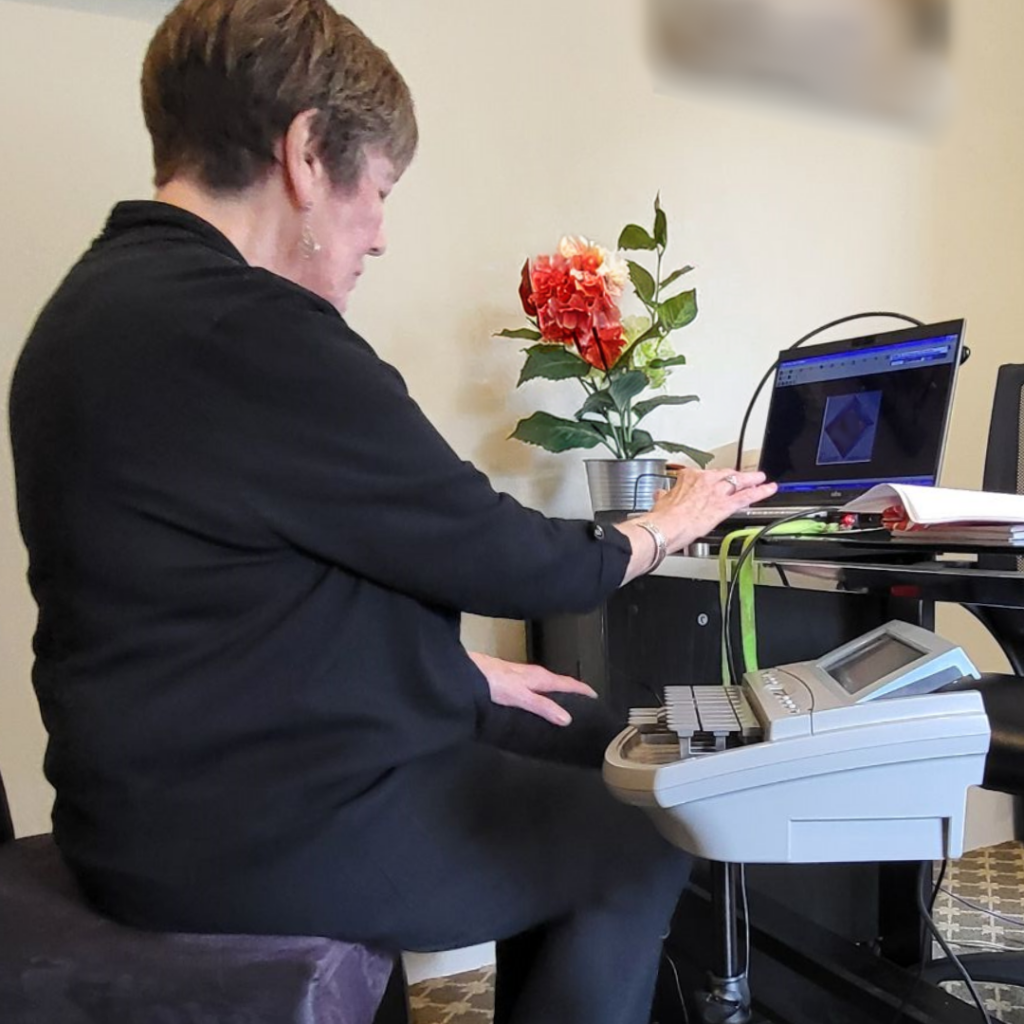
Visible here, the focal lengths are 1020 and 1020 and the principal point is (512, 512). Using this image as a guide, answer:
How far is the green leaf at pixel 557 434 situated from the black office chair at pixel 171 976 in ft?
2.89

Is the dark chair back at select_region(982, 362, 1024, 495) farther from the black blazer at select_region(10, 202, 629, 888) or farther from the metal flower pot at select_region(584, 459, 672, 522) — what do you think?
the black blazer at select_region(10, 202, 629, 888)

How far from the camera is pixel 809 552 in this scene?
106cm

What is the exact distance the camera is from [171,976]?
746mm

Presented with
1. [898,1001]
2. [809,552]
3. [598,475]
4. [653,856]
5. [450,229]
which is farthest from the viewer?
[450,229]

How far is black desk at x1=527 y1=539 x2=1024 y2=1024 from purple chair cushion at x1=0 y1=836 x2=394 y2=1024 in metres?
0.68

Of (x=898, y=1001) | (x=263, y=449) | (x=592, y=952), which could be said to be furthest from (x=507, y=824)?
(x=898, y=1001)

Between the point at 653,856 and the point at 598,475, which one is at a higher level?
the point at 598,475

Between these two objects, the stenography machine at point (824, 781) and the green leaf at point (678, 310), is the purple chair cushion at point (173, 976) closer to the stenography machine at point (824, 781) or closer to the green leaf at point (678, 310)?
the stenography machine at point (824, 781)

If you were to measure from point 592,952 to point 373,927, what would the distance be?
180 millimetres

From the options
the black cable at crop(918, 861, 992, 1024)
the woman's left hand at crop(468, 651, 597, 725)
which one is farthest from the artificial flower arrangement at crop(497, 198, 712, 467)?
the black cable at crop(918, 861, 992, 1024)

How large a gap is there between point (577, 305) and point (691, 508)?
0.56 m

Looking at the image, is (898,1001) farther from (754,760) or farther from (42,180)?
(42,180)

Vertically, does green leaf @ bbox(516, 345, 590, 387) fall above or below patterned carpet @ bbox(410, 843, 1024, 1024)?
above

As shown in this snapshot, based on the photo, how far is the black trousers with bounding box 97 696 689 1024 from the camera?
780mm
